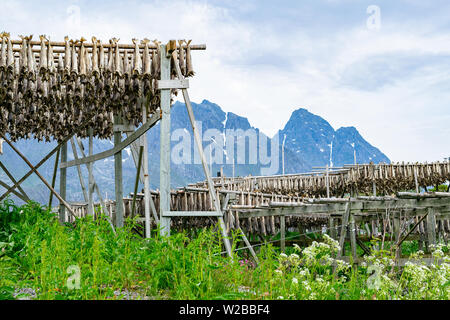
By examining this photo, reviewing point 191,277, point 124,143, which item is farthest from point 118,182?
point 191,277

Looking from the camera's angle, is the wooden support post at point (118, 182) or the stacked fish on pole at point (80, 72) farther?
the wooden support post at point (118, 182)

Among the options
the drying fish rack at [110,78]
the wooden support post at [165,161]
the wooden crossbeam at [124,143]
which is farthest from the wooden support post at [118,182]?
the wooden support post at [165,161]

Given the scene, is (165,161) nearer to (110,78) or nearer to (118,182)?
(110,78)

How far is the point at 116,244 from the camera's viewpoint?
5336 mm

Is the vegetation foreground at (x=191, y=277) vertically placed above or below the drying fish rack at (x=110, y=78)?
below

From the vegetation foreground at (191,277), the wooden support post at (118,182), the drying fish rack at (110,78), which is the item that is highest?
the drying fish rack at (110,78)

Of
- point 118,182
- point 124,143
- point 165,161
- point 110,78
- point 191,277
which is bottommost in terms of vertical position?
point 191,277

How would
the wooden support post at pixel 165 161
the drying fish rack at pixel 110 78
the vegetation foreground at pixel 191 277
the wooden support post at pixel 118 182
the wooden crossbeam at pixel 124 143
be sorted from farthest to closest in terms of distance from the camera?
the wooden support post at pixel 118 182, the wooden crossbeam at pixel 124 143, the drying fish rack at pixel 110 78, the wooden support post at pixel 165 161, the vegetation foreground at pixel 191 277

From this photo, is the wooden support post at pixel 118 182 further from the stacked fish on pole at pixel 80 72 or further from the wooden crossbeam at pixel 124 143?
the stacked fish on pole at pixel 80 72

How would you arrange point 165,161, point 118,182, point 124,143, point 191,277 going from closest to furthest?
point 191,277 < point 165,161 < point 124,143 < point 118,182

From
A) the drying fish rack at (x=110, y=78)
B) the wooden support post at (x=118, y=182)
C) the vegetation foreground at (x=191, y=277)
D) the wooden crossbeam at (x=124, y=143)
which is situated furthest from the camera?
the wooden support post at (x=118, y=182)

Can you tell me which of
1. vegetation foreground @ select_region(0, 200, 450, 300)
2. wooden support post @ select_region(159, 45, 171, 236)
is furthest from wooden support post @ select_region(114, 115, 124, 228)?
vegetation foreground @ select_region(0, 200, 450, 300)
